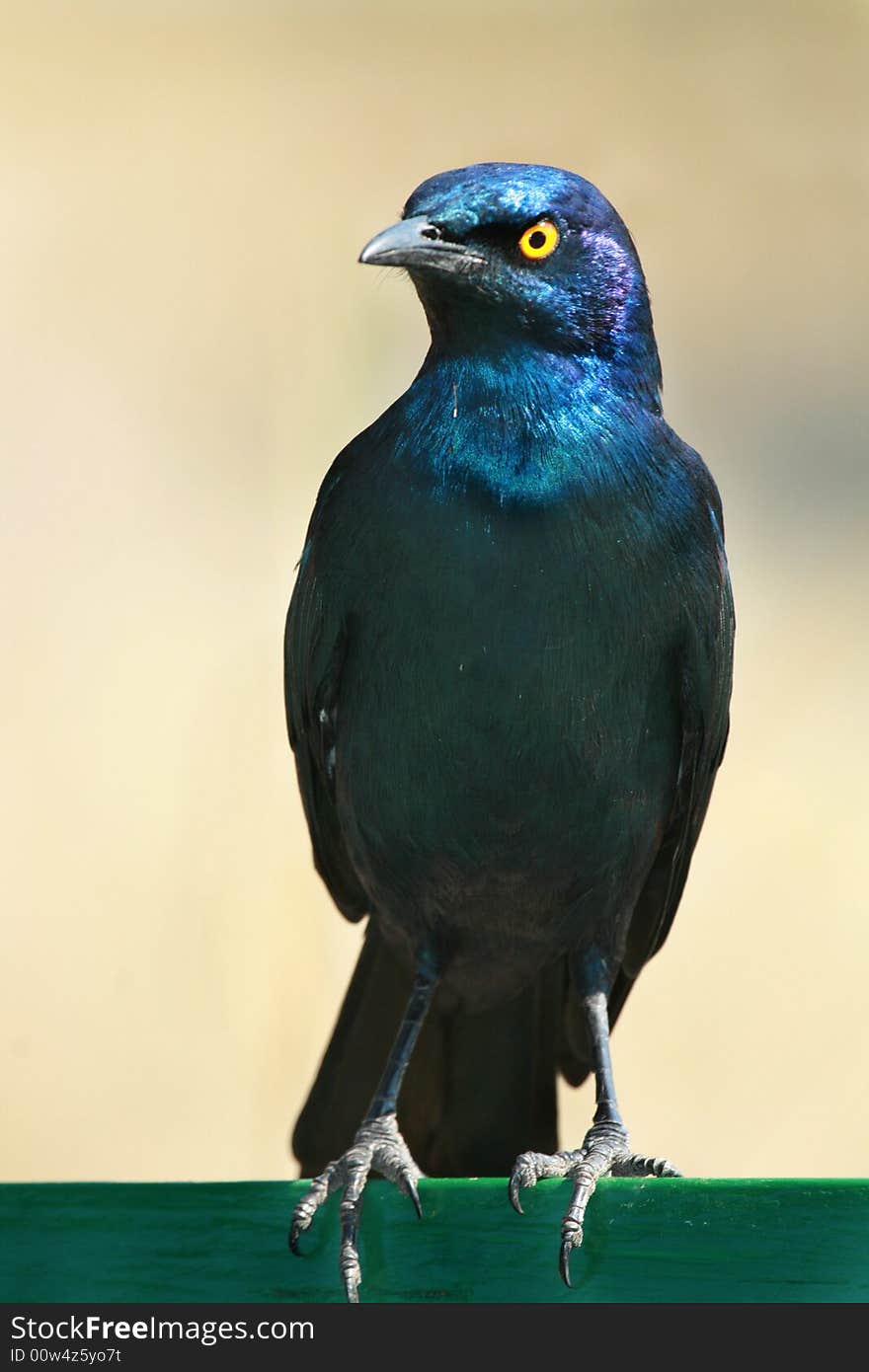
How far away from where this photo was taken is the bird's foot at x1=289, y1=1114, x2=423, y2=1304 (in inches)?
126

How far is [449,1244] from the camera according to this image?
3105mm

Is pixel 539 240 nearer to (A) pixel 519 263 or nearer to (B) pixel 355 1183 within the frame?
(A) pixel 519 263

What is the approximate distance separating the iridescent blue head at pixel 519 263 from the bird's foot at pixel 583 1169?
4.94ft

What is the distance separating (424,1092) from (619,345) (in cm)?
174

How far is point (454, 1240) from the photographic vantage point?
3.11 m

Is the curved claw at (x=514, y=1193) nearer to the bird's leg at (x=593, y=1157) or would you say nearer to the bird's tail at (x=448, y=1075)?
the bird's leg at (x=593, y=1157)

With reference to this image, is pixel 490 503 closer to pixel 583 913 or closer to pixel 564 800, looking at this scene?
pixel 564 800

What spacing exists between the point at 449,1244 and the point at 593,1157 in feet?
1.53

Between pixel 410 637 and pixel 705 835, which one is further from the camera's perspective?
pixel 705 835

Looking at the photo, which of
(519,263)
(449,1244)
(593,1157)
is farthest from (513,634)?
(449,1244)

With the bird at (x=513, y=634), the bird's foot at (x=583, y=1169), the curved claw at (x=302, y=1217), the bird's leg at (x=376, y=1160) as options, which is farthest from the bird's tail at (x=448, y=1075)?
the curved claw at (x=302, y=1217)

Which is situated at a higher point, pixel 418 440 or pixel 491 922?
pixel 418 440

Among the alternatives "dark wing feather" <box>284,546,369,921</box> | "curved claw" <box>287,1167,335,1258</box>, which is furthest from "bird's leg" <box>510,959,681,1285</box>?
"dark wing feather" <box>284,546,369,921</box>
